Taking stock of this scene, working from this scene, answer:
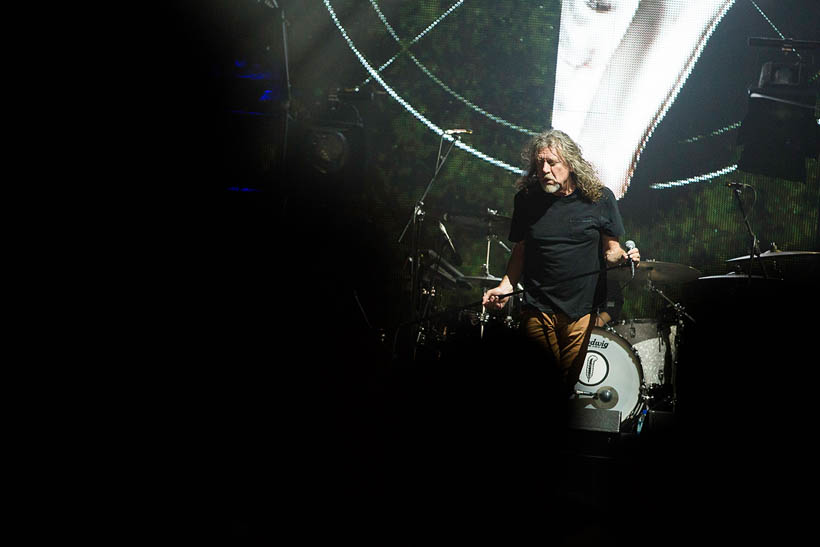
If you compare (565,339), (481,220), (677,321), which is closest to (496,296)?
(565,339)

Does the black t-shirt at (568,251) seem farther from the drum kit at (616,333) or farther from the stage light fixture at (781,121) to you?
the stage light fixture at (781,121)

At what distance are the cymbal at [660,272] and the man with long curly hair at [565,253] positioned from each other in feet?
3.29

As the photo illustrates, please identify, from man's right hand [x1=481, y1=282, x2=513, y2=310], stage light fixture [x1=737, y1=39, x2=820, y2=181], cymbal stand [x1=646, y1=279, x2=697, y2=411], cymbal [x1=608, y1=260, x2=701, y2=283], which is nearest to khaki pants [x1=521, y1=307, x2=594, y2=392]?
Result: man's right hand [x1=481, y1=282, x2=513, y2=310]

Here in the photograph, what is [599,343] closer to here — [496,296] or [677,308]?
[677,308]

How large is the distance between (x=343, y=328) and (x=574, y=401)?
218 cm

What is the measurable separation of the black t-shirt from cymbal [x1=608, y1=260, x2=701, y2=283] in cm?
102

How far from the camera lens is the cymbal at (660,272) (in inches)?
161

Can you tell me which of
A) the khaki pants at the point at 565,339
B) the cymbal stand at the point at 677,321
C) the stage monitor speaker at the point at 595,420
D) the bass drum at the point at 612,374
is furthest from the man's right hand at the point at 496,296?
the cymbal stand at the point at 677,321

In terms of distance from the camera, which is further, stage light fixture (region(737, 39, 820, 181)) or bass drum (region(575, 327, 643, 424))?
stage light fixture (region(737, 39, 820, 181))

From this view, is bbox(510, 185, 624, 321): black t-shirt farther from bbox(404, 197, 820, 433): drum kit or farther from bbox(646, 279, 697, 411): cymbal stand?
bbox(646, 279, 697, 411): cymbal stand

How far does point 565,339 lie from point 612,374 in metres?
1.47

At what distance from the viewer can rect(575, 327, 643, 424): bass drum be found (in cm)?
435

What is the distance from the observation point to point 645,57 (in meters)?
4.77

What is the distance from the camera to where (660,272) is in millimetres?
4195
